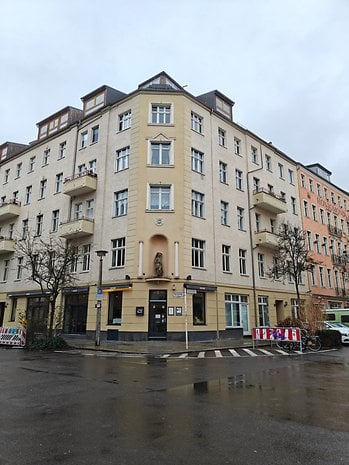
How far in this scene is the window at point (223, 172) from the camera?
1148 inches

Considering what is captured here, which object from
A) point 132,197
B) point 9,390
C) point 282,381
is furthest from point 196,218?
point 9,390

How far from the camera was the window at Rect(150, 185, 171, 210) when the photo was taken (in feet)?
80.6

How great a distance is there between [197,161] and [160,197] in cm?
473

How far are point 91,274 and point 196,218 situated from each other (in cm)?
860

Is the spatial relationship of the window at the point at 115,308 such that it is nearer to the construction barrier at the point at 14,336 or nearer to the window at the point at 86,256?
the window at the point at 86,256

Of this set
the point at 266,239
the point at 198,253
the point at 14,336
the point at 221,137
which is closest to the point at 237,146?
the point at 221,137

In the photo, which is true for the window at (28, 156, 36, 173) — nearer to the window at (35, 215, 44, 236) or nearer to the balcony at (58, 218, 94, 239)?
the window at (35, 215, 44, 236)

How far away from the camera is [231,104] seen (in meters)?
33.5

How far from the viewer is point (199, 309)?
2423cm

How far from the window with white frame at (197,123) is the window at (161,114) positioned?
2.05 m

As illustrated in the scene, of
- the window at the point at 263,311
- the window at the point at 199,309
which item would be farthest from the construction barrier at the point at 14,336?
the window at the point at 263,311

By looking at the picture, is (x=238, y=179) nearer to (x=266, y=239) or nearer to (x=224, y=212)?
(x=224, y=212)

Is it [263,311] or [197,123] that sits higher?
[197,123]

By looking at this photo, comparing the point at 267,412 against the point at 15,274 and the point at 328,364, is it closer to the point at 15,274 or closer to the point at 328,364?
the point at 328,364
